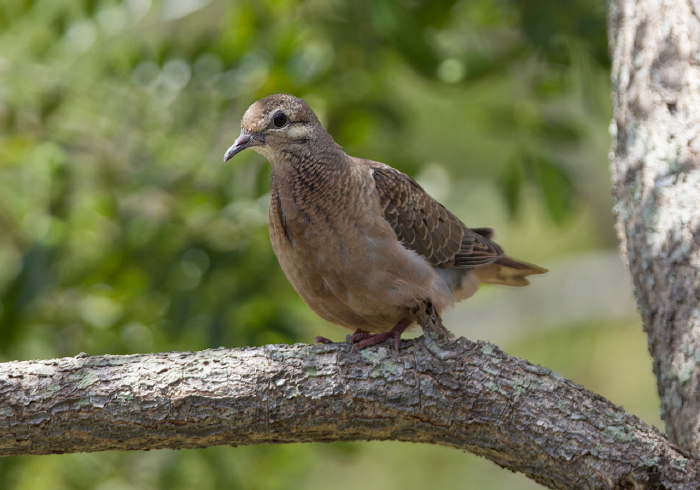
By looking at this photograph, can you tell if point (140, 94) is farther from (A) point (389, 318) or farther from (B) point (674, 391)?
(B) point (674, 391)

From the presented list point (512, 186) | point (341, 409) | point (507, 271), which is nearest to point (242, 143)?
point (341, 409)

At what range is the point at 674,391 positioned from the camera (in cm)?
331

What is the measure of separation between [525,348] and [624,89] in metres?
7.38

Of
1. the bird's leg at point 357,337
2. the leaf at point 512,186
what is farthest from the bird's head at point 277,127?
the leaf at point 512,186

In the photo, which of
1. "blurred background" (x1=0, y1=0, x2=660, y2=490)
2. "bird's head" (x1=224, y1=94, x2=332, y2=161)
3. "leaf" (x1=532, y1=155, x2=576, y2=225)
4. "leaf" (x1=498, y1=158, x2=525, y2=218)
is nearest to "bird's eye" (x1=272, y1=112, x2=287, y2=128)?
"bird's head" (x1=224, y1=94, x2=332, y2=161)

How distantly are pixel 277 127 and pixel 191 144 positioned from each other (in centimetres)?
111

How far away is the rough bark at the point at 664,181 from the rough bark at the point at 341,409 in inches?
15.2

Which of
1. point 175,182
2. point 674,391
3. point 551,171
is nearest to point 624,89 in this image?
point 551,171

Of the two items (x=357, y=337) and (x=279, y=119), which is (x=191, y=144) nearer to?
(x=279, y=119)

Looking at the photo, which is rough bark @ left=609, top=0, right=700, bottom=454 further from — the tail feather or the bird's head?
the bird's head

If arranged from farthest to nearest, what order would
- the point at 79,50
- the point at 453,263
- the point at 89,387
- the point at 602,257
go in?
the point at 602,257 → the point at 79,50 → the point at 453,263 → the point at 89,387

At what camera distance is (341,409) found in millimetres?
3135

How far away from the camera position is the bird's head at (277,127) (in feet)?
13.2

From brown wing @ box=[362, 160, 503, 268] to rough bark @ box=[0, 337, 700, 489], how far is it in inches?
42.1
